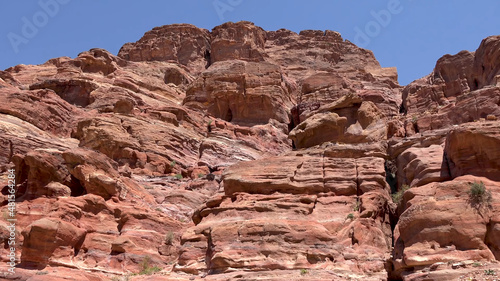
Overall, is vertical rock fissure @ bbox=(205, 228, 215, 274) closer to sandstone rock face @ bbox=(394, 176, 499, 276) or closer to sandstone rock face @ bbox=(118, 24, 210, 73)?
sandstone rock face @ bbox=(394, 176, 499, 276)

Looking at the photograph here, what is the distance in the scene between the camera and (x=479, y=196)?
68.8 feet

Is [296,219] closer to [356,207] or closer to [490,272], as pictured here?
[356,207]

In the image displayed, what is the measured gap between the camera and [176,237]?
29.5 meters

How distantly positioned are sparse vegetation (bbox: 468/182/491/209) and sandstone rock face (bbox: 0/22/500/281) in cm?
5

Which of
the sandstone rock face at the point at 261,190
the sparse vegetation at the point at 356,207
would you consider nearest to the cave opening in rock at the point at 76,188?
the sandstone rock face at the point at 261,190

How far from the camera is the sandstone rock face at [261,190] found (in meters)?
21.4

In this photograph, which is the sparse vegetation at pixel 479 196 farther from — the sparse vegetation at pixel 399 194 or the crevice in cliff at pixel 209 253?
the crevice in cliff at pixel 209 253

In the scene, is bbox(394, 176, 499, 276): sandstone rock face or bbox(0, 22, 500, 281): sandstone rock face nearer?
bbox(394, 176, 499, 276): sandstone rock face

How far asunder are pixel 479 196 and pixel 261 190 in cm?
975

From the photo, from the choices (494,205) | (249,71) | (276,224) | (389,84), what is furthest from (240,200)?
(389,84)

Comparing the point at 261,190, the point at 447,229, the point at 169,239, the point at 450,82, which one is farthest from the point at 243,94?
the point at 447,229

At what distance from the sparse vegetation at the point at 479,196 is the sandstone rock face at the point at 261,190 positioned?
51 millimetres

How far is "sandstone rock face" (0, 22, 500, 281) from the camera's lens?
70.2 feet

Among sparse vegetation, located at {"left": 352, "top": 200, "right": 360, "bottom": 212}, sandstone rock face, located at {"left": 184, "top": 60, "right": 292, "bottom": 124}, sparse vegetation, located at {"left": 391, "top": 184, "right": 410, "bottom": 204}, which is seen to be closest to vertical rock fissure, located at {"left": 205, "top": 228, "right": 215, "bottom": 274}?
sparse vegetation, located at {"left": 352, "top": 200, "right": 360, "bottom": 212}
